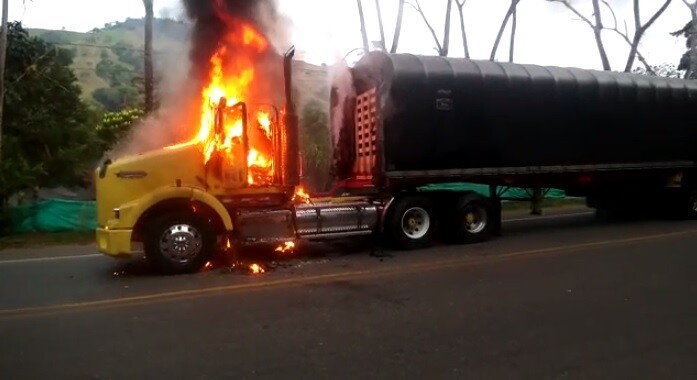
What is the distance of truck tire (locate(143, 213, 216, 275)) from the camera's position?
8891 millimetres

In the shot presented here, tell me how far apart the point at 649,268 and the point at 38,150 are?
17478 mm

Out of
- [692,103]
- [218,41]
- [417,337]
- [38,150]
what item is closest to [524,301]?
[417,337]

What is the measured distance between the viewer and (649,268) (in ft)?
28.6

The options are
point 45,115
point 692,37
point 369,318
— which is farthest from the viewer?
point 692,37

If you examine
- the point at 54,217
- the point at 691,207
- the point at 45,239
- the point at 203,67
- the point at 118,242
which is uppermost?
the point at 203,67

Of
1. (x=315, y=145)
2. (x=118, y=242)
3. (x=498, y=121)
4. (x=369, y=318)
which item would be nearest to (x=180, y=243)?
(x=118, y=242)

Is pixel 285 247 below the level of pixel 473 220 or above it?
below

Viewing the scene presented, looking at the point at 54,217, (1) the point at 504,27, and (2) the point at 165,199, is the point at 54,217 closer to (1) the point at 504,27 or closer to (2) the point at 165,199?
(2) the point at 165,199

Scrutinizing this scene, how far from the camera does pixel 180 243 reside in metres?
8.98

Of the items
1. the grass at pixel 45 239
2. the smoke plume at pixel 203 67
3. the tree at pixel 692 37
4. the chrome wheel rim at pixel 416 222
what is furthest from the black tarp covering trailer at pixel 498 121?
the tree at pixel 692 37

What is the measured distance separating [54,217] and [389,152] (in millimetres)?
8410

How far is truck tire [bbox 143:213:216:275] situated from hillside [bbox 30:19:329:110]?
3.51 meters

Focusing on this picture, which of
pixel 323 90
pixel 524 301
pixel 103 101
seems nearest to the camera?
pixel 524 301

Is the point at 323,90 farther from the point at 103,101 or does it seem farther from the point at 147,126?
the point at 103,101
